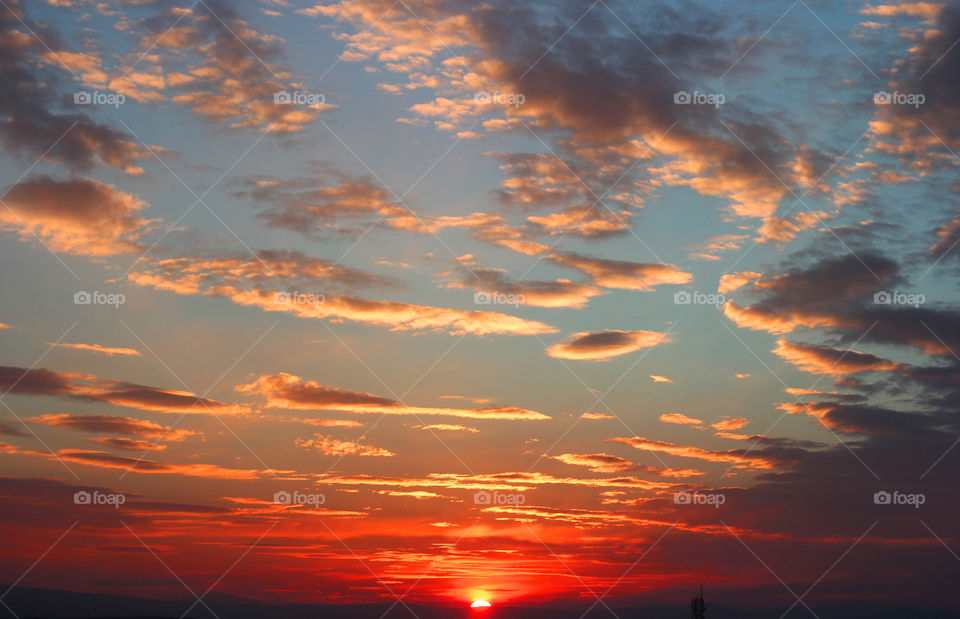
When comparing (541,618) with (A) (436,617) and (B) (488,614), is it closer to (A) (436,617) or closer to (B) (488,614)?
(A) (436,617)

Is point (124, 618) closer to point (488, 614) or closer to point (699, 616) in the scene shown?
point (488, 614)

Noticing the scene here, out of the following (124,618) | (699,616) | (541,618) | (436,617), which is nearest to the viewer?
(699,616)

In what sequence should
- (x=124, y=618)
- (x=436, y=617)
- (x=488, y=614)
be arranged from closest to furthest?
(x=488, y=614)
(x=436, y=617)
(x=124, y=618)

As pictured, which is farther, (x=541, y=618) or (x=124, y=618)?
(x=124, y=618)

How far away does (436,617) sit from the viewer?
16488cm

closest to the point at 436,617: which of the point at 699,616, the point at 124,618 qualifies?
the point at 699,616

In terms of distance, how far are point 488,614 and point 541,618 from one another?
52509 millimetres

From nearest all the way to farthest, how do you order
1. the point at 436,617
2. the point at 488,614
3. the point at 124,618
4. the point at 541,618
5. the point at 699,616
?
1. the point at 699,616
2. the point at 488,614
3. the point at 541,618
4. the point at 436,617
5. the point at 124,618

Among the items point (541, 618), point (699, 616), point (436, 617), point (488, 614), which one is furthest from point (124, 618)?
point (699, 616)

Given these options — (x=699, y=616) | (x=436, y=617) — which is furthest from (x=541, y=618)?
(x=699, y=616)

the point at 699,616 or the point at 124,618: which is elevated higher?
the point at 699,616

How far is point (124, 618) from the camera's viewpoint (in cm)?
19488

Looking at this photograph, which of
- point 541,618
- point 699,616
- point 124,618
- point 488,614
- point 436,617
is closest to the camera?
point 699,616

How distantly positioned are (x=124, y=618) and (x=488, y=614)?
518ft
